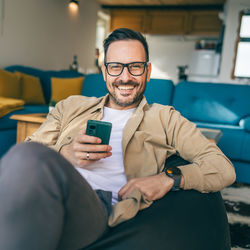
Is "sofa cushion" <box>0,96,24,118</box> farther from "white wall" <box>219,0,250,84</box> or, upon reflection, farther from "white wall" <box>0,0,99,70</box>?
"white wall" <box>219,0,250,84</box>

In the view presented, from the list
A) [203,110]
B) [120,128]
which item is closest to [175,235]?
[120,128]

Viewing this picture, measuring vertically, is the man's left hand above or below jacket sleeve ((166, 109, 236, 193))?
below

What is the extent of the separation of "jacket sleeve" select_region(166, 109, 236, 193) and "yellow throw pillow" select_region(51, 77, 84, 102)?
259 cm

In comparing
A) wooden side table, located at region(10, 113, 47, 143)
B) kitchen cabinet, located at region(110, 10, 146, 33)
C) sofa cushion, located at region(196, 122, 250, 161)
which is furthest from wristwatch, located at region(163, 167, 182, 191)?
kitchen cabinet, located at region(110, 10, 146, 33)

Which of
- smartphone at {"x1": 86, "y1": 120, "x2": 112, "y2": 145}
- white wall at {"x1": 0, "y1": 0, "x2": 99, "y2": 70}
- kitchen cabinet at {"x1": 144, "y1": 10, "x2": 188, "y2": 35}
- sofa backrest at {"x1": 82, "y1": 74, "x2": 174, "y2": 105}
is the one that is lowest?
smartphone at {"x1": 86, "y1": 120, "x2": 112, "y2": 145}

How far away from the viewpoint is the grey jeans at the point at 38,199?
Answer: 0.50m

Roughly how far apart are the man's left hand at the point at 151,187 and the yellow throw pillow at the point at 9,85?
2.56 metres

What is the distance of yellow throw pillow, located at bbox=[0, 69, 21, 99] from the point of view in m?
2.96

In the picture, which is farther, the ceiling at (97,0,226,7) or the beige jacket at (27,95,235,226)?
the ceiling at (97,0,226,7)

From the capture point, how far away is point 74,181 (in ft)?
1.88

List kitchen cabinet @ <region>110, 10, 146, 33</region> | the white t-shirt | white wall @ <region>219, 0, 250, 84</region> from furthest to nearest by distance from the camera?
1. kitchen cabinet @ <region>110, 10, 146, 33</region>
2. white wall @ <region>219, 0, 250, 84</region>
3. the white t-shirt

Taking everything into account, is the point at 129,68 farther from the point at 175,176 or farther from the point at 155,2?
the point at 155,2

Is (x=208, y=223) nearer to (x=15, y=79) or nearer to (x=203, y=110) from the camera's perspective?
(x=203, y=110)

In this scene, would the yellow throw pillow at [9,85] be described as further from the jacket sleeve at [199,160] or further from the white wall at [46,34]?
the jacket sleeve at [199,160]
